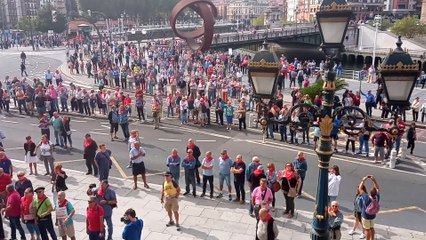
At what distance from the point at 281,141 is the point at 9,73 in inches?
1189

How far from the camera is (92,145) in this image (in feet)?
45.6

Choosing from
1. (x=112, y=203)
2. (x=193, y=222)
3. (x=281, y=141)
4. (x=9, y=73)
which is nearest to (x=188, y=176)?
(x=193, y=222)

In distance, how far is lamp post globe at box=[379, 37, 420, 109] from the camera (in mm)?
5352

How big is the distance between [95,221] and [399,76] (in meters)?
6.27

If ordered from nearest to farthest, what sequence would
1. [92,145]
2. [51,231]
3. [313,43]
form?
[51,231] < [92,145] < [313,43]

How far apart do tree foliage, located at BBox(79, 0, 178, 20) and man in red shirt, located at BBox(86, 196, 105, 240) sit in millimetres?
107728

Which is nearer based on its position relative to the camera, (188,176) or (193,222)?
(193,222)

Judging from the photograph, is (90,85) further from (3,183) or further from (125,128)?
(3,183)

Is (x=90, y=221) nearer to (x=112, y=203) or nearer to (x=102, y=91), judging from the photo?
(x=112, y=203)

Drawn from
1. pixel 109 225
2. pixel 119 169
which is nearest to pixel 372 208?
pixel 109 225

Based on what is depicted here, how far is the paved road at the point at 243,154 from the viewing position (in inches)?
478

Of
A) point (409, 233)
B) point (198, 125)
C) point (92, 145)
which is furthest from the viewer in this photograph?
point (198, 125)

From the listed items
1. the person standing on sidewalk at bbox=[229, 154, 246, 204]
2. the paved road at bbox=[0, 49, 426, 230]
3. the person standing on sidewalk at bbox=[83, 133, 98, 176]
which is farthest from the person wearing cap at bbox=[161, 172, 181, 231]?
the person standing on sidewalk at bbox=[83, 133, 98, 176]

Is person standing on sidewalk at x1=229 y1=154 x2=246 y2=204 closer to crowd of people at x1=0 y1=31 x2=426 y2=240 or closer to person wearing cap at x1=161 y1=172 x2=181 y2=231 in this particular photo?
crowd of people at x1=0 y1=31 x2=426 y2=240
